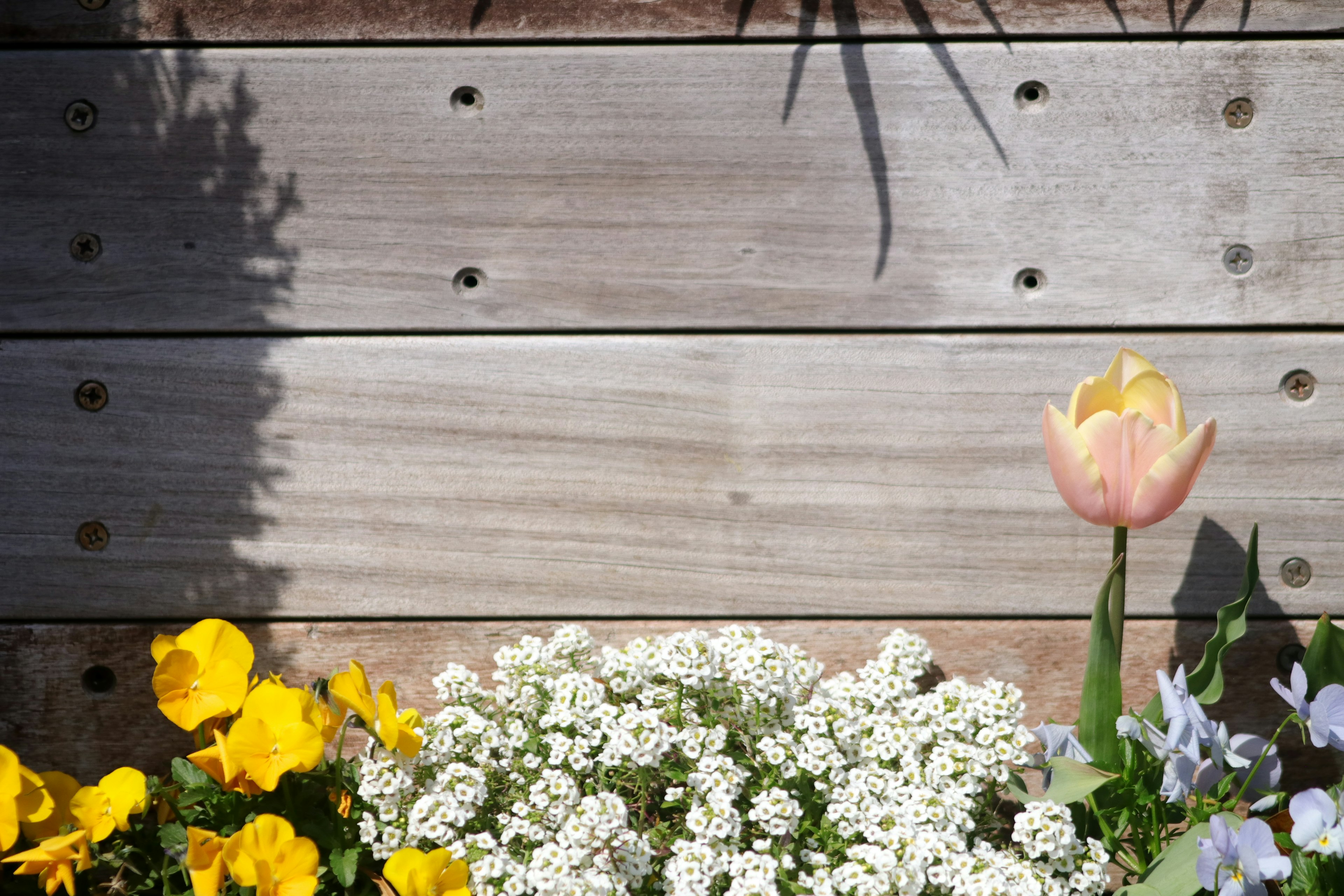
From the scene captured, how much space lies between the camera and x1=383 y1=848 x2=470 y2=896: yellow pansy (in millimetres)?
810

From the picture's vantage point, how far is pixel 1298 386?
108cm

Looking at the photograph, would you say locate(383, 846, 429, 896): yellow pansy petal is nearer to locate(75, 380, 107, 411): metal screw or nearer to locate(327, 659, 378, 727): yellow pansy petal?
locate(327, 659, 378, 727): yellow pansy petal

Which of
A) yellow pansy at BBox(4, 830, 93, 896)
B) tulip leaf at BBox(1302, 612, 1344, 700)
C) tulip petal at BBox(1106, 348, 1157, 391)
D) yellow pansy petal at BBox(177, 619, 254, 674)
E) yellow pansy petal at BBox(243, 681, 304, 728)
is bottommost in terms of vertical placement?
yellow pansy at BBox(4, 830, 93, 896)

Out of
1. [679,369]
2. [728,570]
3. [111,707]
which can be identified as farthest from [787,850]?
[111,707]

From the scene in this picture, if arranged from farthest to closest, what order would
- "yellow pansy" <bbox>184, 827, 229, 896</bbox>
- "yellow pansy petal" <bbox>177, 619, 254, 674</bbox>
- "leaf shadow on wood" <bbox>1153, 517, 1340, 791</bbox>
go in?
"leaf shadow on wood" <bbox>1153, 517, 1340, 791</bbox> < "yellow pansy petal" <bbox>177, 619, 254, 674</bbox> < "yellow pansy" <bbox>184, 827, 229, 896</bbox>

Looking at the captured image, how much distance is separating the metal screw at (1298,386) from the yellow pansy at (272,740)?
3.60 feet

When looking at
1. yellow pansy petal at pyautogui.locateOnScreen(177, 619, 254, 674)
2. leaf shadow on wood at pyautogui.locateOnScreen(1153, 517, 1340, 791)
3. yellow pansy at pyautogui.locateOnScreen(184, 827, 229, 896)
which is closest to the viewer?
yellow pansy at pyautogui.locateOnScreen(184, 827, 229, 896)

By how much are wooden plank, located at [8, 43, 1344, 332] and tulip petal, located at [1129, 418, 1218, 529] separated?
225mm

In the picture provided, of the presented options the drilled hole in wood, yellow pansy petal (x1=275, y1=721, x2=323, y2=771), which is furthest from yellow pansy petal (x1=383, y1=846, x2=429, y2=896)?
the drilled hole in wood

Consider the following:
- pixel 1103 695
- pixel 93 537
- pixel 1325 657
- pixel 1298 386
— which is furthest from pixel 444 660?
pixel 1298 386

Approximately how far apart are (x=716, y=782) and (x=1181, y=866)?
1.40 feet

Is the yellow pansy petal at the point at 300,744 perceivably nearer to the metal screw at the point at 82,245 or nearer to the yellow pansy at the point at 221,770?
the yellow pansy at the point at 221,770

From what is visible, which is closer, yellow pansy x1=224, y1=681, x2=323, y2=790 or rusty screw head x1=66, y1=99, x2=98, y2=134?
yellow pansy x1=224, y1=681, x2=323, y2=790

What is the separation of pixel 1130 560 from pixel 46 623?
1.25m
